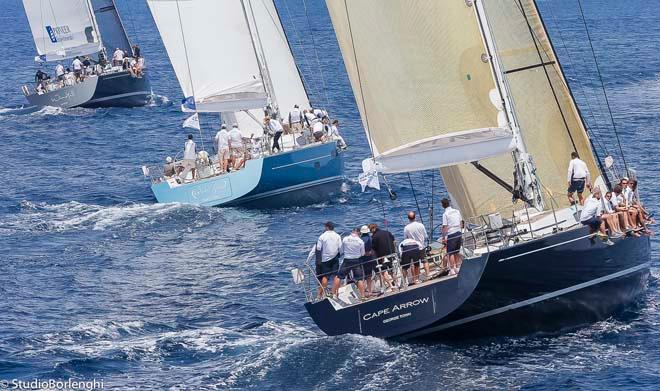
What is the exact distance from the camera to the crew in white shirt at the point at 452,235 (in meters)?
36.0

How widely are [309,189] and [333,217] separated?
3.01 m

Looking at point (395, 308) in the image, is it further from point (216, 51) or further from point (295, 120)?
point (216, 51)

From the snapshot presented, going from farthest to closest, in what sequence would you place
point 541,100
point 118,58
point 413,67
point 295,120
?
1. point 118,58
2. point 295,120
3. point 541,100
4. point 413,67

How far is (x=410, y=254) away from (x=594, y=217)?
461 centimetres

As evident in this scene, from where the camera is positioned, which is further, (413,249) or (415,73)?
(415,73)

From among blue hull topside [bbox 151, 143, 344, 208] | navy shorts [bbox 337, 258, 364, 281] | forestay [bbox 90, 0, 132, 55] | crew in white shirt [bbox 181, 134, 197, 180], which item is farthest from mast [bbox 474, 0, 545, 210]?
forestay [bbox 90, 0, 132, 55]

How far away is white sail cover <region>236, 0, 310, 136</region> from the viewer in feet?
197

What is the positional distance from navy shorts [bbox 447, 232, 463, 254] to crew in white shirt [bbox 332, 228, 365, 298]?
2.15 m

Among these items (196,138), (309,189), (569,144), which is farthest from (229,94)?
(569,144)

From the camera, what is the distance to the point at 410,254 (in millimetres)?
36094

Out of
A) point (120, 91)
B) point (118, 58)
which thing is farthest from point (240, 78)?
point (118, 58)

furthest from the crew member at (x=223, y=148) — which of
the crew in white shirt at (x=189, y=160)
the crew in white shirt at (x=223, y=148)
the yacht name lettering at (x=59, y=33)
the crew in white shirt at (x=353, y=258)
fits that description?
the yacht name lettering at (x=59, y=33)

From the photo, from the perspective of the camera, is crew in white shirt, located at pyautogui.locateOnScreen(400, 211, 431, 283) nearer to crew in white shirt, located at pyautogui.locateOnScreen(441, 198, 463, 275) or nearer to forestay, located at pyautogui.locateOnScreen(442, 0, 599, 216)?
crew in white shirt, located at pyautogui.locateOnScreen(441, 198, 463, 275)

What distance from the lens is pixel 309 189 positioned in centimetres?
5519
